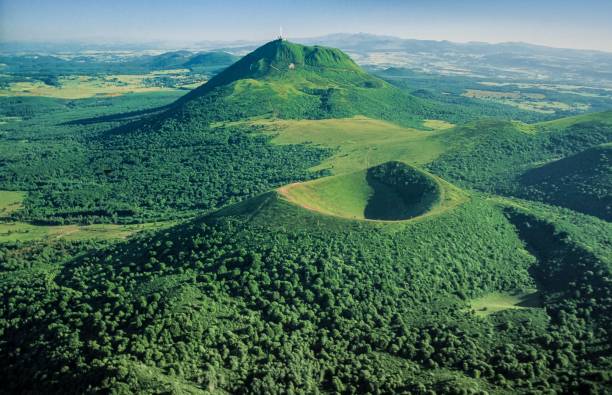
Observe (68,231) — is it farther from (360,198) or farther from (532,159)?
(532,159)

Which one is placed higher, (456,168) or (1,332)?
(456,168)

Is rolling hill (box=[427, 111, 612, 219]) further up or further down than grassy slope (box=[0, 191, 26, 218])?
further up

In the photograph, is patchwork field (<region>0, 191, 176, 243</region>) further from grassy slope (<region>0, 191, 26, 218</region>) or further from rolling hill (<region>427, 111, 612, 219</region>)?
rolling hill (<region>427, 111, 612, 219</region>)

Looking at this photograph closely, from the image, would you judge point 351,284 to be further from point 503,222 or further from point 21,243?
point 21,243

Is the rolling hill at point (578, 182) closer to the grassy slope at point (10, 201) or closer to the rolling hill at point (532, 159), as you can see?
the rolling hill at point (532, 159)

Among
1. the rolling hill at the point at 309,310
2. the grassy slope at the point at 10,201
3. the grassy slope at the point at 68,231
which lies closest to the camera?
the rolling hill at the point at 309,310

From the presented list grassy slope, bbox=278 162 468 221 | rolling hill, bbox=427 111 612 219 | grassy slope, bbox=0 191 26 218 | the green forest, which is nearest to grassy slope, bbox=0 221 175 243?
the green forest

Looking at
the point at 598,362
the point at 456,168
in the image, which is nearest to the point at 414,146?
the point at 456,168

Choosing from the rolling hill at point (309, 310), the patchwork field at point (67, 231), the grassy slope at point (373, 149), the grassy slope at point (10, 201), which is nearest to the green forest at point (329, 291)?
the rolling hill at point (309, 310)

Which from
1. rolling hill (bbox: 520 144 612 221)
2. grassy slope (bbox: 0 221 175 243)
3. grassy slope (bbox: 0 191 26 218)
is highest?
rolling hill (bbox: 520 144 612 221)

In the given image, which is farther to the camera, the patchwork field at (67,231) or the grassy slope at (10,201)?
the grassy slope at (10,201)

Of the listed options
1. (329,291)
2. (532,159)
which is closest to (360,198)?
(329,291)
